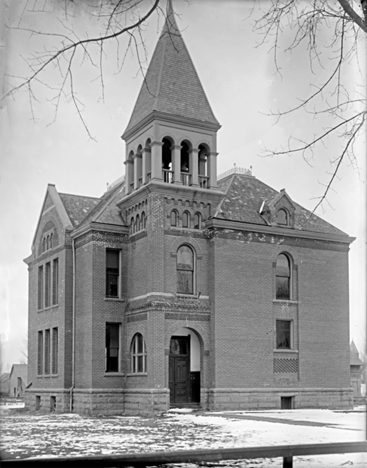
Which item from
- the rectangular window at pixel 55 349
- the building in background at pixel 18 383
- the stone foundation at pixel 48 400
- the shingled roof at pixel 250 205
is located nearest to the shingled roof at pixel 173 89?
the shingled roof at pixel 250 205

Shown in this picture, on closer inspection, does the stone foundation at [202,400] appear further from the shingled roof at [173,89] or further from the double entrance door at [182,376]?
the shingled roof at [173,89]

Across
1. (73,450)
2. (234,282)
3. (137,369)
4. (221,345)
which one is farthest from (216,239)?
(73,450)

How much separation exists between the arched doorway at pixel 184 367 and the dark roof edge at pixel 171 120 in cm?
789

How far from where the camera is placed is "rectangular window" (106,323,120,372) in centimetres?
2662

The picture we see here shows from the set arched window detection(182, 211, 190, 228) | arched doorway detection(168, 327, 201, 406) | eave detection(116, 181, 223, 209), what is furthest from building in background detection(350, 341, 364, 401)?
arched window detection(182, 211, 190, 228)

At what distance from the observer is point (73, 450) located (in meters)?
11.7

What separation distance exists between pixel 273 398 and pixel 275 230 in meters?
6.70

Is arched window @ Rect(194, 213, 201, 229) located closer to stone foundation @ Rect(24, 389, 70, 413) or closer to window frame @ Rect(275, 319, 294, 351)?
window frame @ Rect(275, 319, 294, 351)

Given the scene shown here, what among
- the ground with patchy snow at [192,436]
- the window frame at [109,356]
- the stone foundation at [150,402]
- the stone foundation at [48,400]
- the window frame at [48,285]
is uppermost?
the window frame at [48,285]

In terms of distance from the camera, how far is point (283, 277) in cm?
2800

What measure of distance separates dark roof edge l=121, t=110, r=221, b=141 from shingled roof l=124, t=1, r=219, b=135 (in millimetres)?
104

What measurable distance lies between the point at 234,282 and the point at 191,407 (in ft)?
16.6

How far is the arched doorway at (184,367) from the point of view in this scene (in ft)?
84.4

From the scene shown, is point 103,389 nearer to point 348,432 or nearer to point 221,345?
point 221,345
